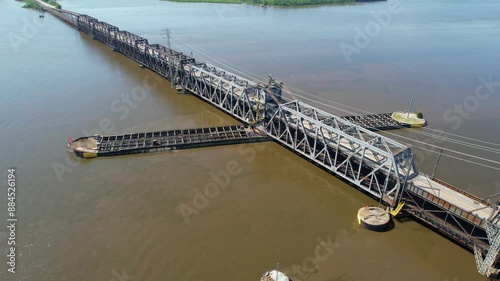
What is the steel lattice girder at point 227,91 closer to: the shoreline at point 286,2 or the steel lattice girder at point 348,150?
the steel lattice girder at point 348,150

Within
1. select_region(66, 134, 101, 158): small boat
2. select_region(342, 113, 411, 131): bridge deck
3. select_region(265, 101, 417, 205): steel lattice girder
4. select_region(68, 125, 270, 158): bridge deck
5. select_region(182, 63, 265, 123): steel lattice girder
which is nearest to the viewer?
select_region(265, 101, 417, 205): steel lattice girder

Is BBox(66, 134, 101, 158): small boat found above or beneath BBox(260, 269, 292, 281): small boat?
above

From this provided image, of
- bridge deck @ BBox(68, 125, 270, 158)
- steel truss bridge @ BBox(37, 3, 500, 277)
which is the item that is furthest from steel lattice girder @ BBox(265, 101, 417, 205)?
bridge deck @ BBox(68, 125, 270, 158)

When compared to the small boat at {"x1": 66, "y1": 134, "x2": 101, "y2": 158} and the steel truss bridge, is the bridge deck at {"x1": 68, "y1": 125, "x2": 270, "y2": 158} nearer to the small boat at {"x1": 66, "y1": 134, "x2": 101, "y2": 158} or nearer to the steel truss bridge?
the small boat at {"x1": 66, "y1": 134, "x2": 101, "y2": 158}

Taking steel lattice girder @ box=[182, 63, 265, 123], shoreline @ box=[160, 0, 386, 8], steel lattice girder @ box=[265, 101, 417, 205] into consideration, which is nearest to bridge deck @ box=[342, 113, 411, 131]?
steel lattice girder @ box=[265, 101, 417, 205]

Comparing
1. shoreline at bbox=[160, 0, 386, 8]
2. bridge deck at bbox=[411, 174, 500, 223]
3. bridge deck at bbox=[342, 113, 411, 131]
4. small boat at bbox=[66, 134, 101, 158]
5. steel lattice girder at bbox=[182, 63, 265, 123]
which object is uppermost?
shoreline at bbox=[160, 0, 386, 8]

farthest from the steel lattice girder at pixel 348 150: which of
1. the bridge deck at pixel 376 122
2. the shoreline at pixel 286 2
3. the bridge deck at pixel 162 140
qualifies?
the shoreline at pixel 286 2

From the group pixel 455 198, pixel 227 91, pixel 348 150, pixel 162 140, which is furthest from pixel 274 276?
pixel 227 91

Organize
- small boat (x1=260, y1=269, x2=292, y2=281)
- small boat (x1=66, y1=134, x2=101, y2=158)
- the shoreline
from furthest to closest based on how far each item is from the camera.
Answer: the shoreline < small boat (x1=66, y1=134, x2=101, y2=158) < small boat (x1=260, y1=269, x2=292, y2=281)

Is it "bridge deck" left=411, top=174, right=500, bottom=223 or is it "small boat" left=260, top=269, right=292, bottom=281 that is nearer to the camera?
"small boat" left=260, top=269, right=292, bottom=281
